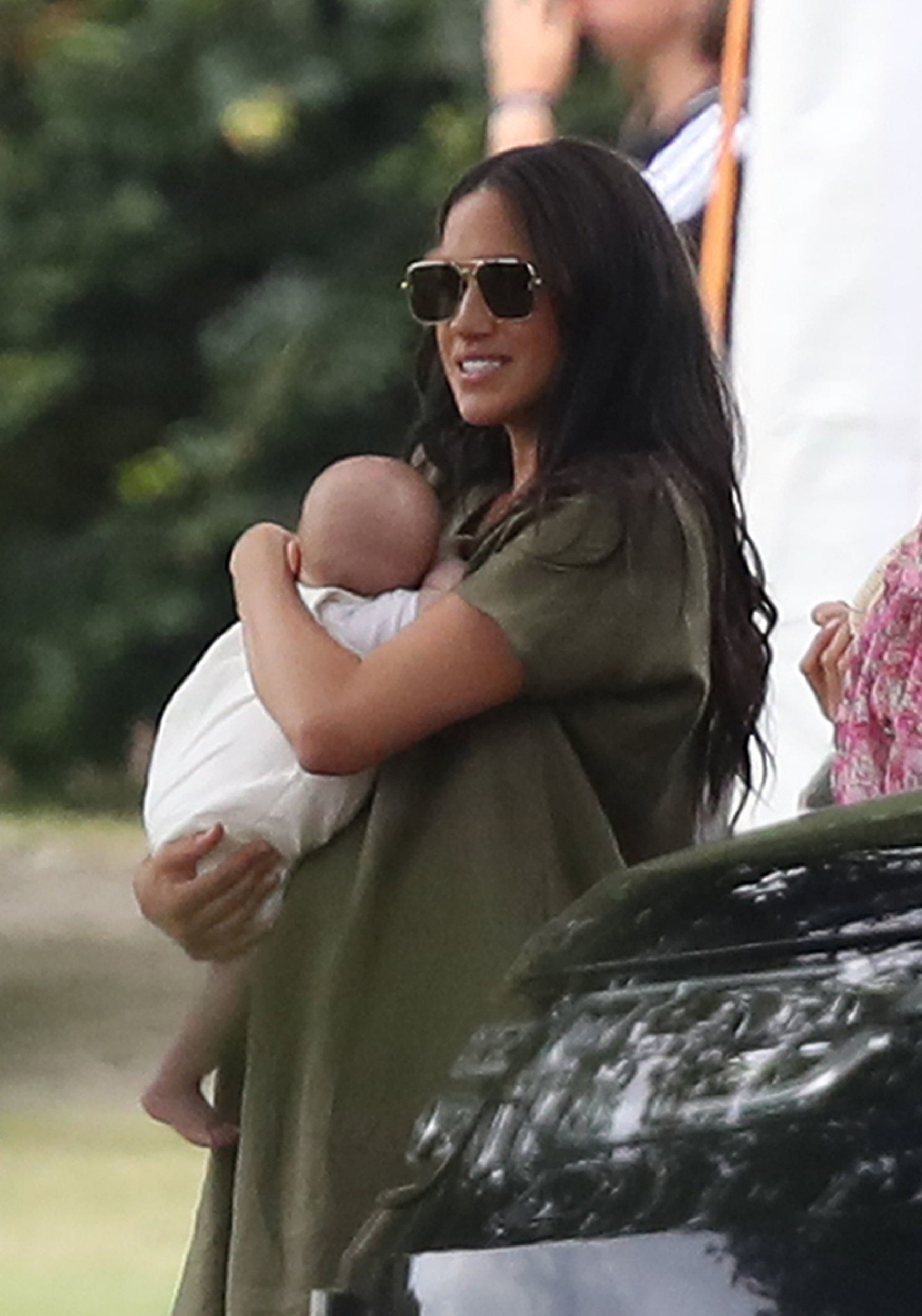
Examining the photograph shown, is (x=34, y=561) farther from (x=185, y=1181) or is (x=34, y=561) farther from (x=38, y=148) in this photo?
(x=185, y=1181)

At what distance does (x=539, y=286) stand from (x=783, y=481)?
1473 mm

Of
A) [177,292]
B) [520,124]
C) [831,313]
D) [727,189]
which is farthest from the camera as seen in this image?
[177,292]

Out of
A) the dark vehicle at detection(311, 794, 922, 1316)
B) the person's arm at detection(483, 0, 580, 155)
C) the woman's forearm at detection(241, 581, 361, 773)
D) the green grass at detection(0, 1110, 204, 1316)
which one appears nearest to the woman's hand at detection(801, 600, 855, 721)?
the woman's forearm at detection(241, 581, 361, 773)

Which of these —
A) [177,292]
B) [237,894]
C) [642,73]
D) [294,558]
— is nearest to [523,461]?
[294,558]

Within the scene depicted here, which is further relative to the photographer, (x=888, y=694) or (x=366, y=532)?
(x=366, y=532)

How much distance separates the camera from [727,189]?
13.2 ft

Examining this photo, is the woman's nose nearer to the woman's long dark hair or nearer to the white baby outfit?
the woman's long dark hair

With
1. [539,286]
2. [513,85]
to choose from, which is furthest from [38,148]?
[539,286]

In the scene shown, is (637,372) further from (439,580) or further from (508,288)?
(439,580)

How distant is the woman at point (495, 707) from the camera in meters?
2.27

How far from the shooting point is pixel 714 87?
14.9 ft

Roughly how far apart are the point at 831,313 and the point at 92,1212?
10.2 ft

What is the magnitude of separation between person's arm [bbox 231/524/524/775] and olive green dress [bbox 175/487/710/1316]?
0.02 metres

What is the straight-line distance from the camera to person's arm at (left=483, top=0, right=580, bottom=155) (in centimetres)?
459
